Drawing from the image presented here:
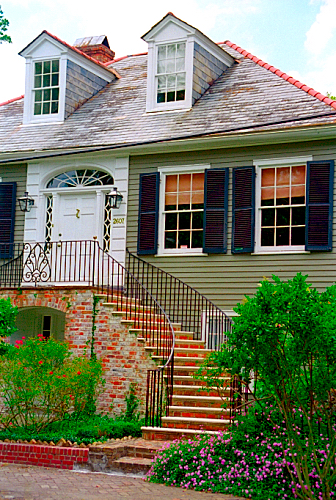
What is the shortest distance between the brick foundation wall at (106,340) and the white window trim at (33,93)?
511cm

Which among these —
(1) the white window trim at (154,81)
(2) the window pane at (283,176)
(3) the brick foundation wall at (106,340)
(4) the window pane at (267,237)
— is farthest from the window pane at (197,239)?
(1) the white window trim at (154,81)

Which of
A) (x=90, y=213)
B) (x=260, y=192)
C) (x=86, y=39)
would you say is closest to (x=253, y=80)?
(x=260, y=192)

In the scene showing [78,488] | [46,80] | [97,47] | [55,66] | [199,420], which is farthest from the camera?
[97,47]

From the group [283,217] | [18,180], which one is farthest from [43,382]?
[18,180]

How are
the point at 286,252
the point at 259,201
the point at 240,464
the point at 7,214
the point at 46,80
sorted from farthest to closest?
the point at 46,80, the point at 7,214, the point at 259,201, the point at 286,252, the point at 240,464

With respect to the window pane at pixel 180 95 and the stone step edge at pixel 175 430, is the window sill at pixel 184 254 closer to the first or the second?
the window pane at pixel 180 95

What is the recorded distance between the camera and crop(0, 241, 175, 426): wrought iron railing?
12.1 metres

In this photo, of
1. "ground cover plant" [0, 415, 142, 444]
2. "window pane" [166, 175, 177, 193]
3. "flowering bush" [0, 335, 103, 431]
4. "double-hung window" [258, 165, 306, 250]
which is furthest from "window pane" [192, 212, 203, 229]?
"ground cover plant" [0, 415, 142, 444]

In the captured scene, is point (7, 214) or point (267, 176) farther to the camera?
point (7, 214)

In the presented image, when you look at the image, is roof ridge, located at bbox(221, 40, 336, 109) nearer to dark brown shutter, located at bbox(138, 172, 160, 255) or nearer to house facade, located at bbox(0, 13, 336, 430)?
house facade, located at bbox(0, 13, 336, 430)

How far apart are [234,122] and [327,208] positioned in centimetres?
268

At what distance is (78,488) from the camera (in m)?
8.22

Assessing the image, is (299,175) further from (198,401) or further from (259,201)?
(198,401)

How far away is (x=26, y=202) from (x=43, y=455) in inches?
275
